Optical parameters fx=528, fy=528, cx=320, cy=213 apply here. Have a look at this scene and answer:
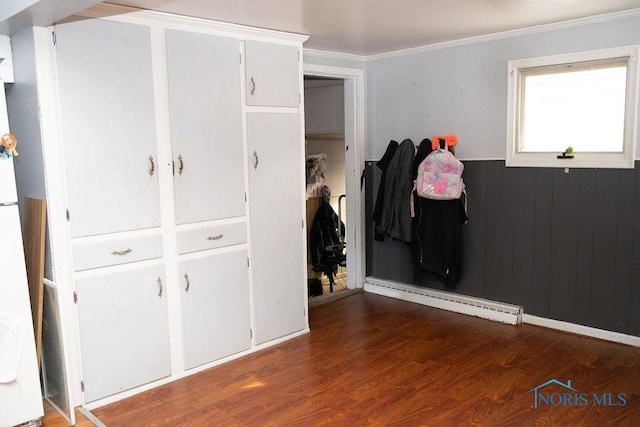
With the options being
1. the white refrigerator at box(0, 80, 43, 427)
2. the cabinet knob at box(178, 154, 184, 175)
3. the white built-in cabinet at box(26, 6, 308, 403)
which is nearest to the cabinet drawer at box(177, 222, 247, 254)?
the white built-in cabinet at box(26, 6, 308, 403)

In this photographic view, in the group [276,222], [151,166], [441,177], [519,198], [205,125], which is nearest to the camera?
[151,166]

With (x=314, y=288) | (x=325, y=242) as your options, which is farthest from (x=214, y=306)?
(x=325, y=242)

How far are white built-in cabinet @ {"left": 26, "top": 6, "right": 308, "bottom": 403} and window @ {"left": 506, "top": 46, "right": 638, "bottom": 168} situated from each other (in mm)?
1677

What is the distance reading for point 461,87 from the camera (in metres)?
4.26

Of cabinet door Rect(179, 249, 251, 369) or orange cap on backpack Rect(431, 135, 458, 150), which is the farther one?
orange cap on backpack Rect(431, 135, 458, 150)

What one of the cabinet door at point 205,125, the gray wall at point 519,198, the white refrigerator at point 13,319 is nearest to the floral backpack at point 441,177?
the gray wall at point 519,198

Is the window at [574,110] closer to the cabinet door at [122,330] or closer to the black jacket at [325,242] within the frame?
the black jacket at [325,242]

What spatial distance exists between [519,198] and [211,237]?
7.62 ft

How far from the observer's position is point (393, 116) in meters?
4.75

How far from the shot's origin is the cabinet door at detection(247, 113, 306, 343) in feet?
11.8

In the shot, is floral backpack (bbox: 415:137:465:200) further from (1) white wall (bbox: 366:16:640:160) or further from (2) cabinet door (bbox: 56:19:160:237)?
(2) cabinet door (bbox: 56:19:160:237)

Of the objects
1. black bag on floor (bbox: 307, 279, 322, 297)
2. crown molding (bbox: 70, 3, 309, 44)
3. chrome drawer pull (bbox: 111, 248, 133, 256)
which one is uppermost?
crown molding (bbox: 70, 3, 309, 44)

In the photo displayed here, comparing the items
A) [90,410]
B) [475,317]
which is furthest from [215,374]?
[475,317]

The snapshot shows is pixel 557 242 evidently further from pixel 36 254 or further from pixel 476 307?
pixel 36 254
